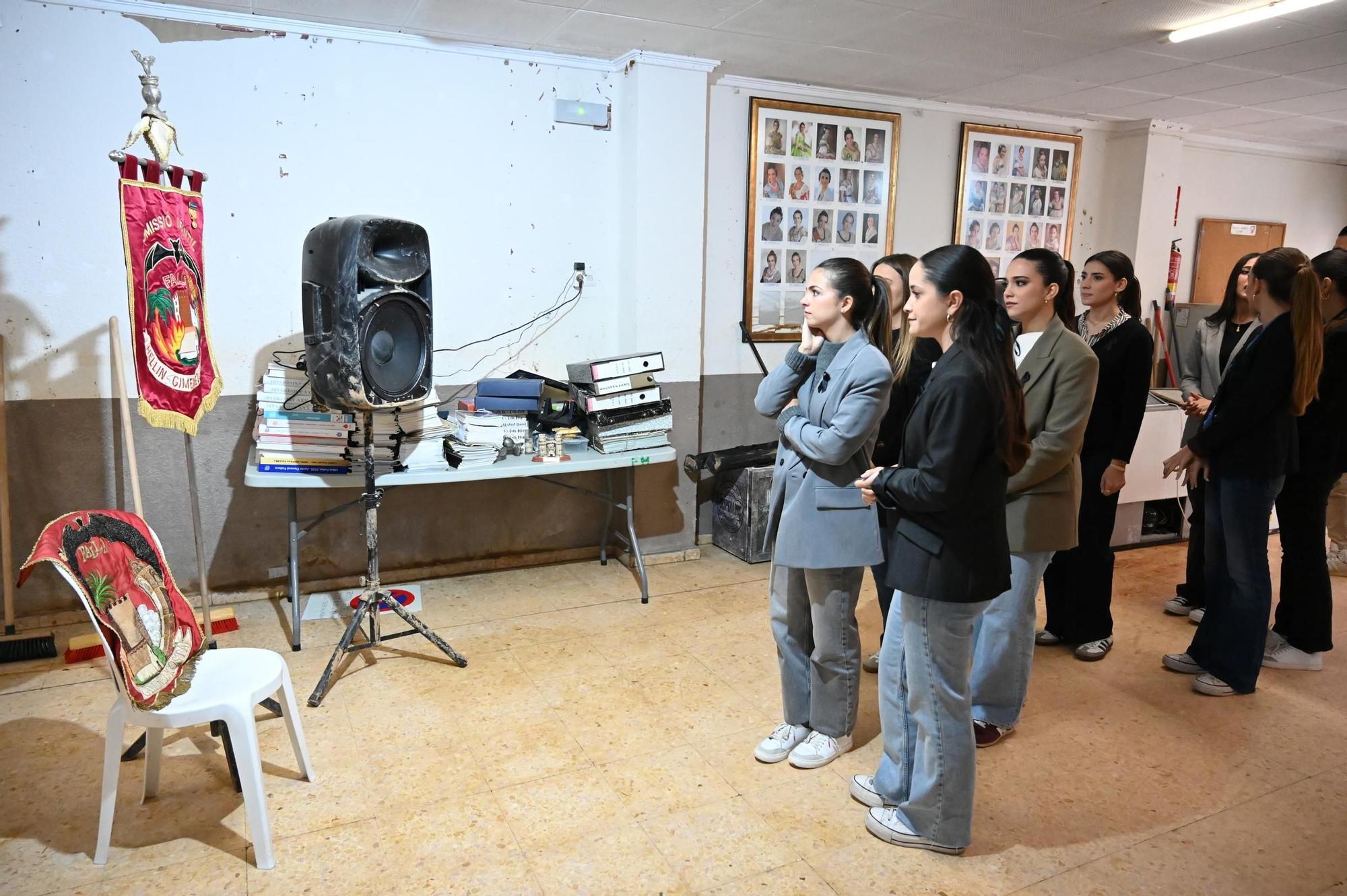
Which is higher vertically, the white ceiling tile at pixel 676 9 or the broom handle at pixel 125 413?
the white ceiling tile at pixel 676 9

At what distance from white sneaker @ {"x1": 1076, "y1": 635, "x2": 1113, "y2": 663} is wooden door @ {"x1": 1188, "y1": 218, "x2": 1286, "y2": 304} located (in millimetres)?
3842

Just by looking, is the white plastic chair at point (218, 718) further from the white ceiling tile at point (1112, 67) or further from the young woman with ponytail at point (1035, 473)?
the white ceiling tile at point (1112, 67)

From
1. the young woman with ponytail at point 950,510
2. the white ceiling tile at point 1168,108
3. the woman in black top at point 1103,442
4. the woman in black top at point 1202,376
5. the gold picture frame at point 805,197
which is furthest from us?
the white ceiling tile at point 1168,108

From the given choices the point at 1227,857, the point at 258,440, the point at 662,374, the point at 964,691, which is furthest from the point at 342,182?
the point at 1227,857

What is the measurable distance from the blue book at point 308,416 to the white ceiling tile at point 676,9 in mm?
1819

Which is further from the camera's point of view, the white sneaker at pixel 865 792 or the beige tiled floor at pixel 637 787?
the white sneaker at pixel 865 792

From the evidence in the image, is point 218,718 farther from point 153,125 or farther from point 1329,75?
point 1329,75

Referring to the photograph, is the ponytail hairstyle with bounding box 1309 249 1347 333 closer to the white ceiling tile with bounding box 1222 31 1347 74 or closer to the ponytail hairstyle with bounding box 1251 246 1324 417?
the ponytail hairstyle with bounding box 1251 246 1324 417

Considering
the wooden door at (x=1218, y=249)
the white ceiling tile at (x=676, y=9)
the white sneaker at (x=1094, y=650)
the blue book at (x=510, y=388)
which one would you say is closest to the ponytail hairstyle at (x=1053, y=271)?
the white sneaker at (x=1094, y=650)

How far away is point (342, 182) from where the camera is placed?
12.1ft

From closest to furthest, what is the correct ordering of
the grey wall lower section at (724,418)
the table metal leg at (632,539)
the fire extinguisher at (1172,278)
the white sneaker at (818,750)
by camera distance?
the white sneaker at (818,750) < the table metal leg at (632,539) < the grey wall lower section at (724,418) < the fire extinguisher at (1172,278)

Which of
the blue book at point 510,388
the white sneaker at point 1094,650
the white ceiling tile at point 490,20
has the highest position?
the white ceiling tile at point 490,20

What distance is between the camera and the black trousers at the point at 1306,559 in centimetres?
315

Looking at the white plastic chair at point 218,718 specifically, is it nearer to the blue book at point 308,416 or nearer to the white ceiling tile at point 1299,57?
the blue book at point 308,416
